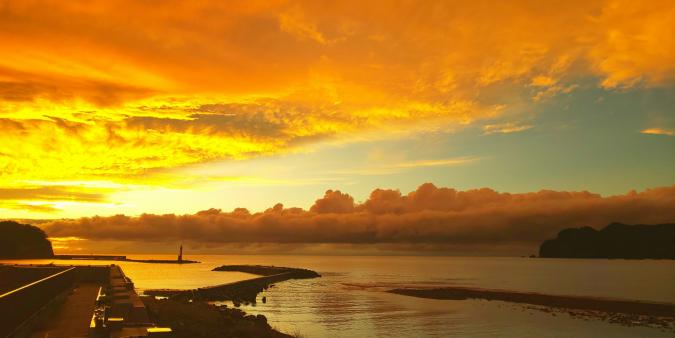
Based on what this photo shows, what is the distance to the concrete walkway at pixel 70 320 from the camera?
17.8 meters

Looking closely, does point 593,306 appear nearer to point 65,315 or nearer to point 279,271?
point 65,315

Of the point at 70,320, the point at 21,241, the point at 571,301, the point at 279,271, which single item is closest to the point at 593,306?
the point at 571,301

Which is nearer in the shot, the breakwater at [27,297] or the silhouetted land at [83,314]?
the breakwater at [27,297]

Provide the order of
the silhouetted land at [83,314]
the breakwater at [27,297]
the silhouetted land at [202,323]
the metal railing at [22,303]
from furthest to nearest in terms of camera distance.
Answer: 1. the silhouetted land at [202,323]
2. the silhouetted land at [83,314]
3. the breakwater at [27,297]
4. the metal railing at [22,303]

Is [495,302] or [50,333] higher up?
[50,333]

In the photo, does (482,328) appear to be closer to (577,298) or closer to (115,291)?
(115,291)

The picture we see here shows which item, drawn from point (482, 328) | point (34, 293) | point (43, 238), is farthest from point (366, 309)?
point (43, 238)

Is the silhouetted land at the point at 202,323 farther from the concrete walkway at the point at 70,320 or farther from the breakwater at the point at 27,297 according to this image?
the breakwater at the point at 27,297

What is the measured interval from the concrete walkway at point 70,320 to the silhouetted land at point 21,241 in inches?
6155

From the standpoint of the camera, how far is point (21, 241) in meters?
167

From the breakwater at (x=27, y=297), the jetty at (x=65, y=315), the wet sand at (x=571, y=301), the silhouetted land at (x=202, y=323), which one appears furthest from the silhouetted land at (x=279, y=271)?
the jetty at (x=65, y=315)

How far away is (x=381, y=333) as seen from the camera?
126 ft

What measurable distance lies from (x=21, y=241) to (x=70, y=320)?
172430 millimetres

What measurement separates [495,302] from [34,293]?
187 feet
